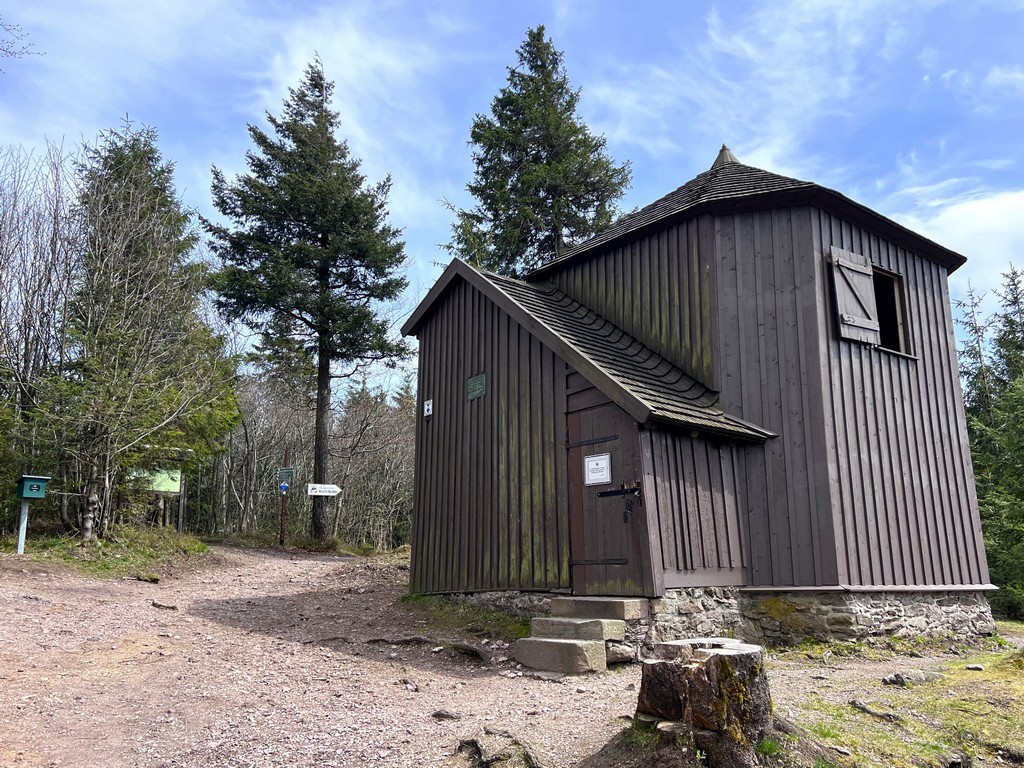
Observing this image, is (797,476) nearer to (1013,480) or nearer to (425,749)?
(425,749)

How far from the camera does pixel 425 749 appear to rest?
4.86 m

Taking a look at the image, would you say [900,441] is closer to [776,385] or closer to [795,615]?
[776,385]

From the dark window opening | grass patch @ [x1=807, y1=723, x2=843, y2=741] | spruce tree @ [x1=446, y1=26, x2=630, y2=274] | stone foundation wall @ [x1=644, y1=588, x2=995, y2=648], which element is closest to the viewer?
grass patch @ [x1=807, y1=723, x2=843, y2=741]

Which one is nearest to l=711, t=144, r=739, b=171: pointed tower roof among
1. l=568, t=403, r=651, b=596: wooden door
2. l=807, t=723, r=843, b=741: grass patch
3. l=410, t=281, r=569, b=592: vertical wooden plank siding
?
l=410, t=281, r=569, b=592: vertical wooden plank siding

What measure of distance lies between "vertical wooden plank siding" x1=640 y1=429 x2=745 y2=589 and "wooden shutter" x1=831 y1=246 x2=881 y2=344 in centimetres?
228

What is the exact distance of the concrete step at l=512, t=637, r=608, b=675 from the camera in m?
7.04

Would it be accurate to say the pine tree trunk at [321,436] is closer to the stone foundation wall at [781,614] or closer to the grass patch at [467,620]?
the grass patch at [467,620]

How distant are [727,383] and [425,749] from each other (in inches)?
240

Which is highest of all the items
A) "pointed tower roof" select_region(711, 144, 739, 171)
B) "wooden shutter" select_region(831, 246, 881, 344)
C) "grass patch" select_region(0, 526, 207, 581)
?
"pointed tower roof" select_region(711, 144, 739, 171)

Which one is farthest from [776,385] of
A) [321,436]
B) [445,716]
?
[321,436]

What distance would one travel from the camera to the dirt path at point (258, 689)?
4.91 metres

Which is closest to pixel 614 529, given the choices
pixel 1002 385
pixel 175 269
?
pixel 175 269

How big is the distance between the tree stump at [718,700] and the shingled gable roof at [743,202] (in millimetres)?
6920

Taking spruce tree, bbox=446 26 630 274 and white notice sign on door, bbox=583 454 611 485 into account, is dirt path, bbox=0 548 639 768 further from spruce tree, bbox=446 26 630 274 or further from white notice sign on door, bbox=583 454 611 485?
spruce tree, bbox=446 26 630 274
